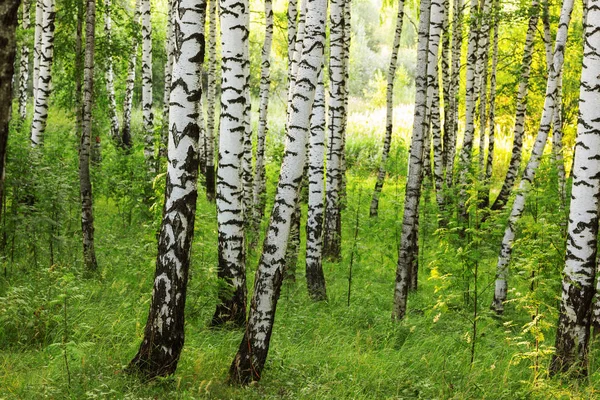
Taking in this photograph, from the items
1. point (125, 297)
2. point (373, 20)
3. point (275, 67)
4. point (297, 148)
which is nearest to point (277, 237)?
point (297, 148)

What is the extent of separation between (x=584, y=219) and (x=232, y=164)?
3.63 m

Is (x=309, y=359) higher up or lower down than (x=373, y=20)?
lower down

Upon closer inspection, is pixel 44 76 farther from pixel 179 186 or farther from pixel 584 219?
pixel 584 219

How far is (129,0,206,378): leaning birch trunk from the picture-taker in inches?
194

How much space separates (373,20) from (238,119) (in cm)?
6073

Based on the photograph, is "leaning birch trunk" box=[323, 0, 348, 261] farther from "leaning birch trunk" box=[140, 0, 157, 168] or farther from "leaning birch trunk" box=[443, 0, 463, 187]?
"leaning birch trunk" box=[140, 0, 157, 168]

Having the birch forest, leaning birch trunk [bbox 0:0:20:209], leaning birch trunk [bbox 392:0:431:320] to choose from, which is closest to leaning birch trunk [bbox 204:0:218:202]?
the birch forest

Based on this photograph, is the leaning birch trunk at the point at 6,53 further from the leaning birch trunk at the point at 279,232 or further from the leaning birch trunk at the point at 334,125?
the leaning birch trunk at the point at 334,125

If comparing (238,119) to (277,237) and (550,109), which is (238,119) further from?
(550,109)

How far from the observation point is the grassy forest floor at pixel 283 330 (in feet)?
17.1

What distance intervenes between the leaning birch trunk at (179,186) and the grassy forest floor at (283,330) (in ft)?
1.32

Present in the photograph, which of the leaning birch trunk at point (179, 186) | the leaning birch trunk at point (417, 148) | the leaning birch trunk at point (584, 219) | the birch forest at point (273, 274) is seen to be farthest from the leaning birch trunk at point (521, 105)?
the leaning birch trunk at point (179, 186)

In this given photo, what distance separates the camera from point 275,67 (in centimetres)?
3906

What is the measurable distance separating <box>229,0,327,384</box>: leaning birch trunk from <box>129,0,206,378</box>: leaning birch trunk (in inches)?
25.7
